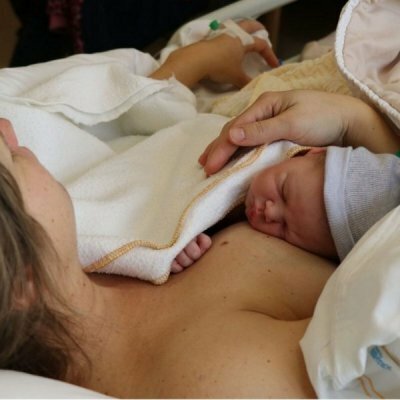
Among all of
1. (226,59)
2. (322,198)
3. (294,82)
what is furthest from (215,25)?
(322,198)

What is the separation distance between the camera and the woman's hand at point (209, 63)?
44.2 inches

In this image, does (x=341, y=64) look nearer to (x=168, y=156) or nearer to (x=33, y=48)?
(x=168, y=156)

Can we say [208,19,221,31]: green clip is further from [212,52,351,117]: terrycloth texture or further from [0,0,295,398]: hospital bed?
[0,0,295,398]: hospital bed

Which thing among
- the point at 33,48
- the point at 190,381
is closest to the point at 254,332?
the point at 190,381

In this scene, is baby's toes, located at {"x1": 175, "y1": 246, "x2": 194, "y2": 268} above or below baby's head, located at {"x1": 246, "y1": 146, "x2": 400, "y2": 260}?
below

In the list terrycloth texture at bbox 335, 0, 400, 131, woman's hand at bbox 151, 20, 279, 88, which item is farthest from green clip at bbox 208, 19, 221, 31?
terrycloth texture at bbox 335, 0, 400, 131

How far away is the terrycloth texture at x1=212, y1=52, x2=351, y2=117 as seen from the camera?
3.21ft

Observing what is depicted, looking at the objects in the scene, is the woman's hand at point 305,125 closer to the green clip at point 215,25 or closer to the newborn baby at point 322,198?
the newborn baby at point 322,198

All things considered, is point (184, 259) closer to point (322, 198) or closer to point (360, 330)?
point (322, 198)

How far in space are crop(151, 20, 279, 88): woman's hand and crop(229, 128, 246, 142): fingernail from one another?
337 millimetres

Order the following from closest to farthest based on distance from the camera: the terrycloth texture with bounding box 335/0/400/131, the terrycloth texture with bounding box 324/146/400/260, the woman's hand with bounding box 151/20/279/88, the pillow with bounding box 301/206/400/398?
the pillow with bounding box 301/206/400/398 < the terrycloth texture with bounding box 324/146/400/260 < the terrycloth texture with bounding box 335/0/400/131 < the woman's hand with bounding box 151/20/279/88

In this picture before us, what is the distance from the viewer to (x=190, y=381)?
0.60 meters

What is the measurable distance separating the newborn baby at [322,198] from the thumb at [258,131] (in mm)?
42

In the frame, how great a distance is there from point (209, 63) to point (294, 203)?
474mm
